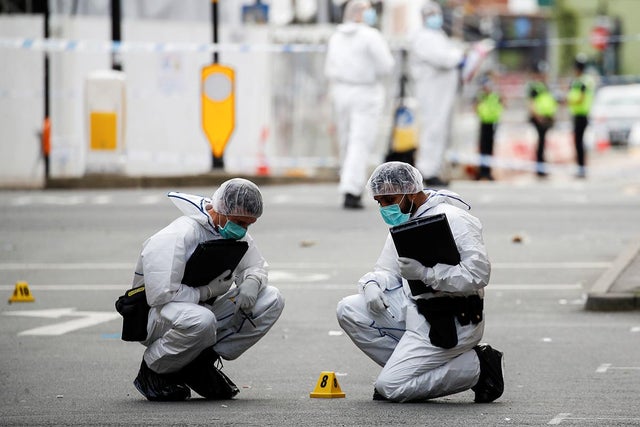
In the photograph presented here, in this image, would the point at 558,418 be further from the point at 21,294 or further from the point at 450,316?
the point at 21,294

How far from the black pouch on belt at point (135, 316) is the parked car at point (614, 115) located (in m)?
34.8

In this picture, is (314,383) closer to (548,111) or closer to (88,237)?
(88,237)

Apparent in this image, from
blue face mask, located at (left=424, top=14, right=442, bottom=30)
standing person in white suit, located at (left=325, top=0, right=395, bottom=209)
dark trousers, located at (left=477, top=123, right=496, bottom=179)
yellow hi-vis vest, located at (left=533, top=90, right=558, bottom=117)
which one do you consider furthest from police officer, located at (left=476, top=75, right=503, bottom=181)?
standing person in white suit, located at (left=325, top=0, right=395, bottom=209)

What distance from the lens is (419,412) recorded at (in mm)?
7227

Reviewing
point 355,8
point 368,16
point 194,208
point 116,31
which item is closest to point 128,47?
point 116,31

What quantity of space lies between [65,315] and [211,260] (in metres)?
3.72

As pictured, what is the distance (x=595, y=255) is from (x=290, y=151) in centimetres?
1387

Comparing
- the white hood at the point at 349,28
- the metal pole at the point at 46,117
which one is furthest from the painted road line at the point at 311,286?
the metal pole at the point at 46,117

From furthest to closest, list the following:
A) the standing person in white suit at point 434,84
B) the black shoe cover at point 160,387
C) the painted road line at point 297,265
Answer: the standing person in white suit at point 434,84, the painted road line at point 297,265, the black shoe cover at point 160,387

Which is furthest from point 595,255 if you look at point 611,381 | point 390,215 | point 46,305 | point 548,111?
point 548,111

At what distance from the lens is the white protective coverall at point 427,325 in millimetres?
7402

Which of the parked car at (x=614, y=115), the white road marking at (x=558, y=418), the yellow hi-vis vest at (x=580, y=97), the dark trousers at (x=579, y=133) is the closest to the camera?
the white road marking at (x=558, y=418)

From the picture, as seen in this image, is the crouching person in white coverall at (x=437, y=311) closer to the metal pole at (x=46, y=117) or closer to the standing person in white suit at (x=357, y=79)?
Result: the standing person in white suit at (x=357, y=79)

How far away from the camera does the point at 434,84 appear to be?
66.8 feet
